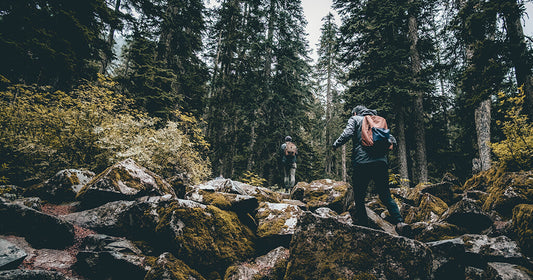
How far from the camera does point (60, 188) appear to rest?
494 centimetres

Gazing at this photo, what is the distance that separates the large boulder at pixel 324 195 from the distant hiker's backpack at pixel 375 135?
3.21 meters

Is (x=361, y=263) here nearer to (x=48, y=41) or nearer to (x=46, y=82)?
(x=48, y=41)

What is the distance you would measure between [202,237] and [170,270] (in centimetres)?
74

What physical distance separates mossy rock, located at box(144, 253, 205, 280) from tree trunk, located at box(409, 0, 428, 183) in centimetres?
1249

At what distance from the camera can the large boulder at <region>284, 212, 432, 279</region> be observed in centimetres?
293

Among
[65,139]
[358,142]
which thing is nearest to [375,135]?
[358,142]

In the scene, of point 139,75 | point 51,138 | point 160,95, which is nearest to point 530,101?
point 51,138

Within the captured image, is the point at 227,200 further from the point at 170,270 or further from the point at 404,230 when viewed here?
the point at 404,230

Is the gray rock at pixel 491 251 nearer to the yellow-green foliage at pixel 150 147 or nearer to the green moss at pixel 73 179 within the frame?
the yellow-green foliage at pixel 150 147

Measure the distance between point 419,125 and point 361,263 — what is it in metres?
12.1

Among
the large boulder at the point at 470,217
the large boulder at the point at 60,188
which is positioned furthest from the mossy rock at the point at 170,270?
the large boulder at the point at 470,217

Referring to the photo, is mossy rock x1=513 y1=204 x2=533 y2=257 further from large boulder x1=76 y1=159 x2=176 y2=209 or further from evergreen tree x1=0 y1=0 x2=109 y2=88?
evergreen tree x1=0 y1=0 x2=109 y2=88

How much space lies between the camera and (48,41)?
21.4 feet

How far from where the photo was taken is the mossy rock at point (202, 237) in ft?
11.8
